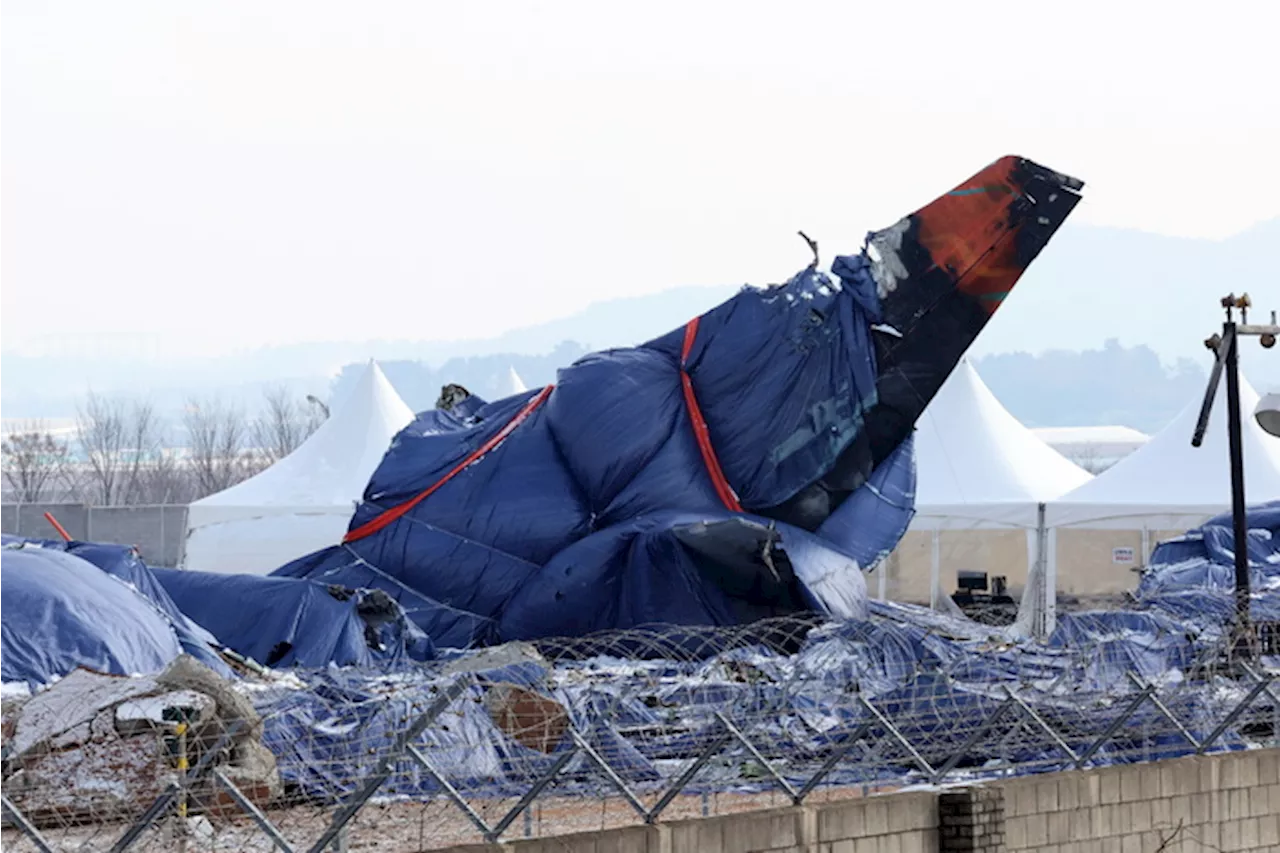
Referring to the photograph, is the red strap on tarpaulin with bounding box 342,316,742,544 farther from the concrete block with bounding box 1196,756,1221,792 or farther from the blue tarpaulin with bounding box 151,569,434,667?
the concrete block with bounding box 1196,756,1221,792

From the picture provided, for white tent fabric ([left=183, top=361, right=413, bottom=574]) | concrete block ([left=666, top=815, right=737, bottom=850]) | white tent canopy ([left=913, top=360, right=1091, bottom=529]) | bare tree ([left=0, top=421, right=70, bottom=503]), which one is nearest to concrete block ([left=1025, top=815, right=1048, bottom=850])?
concrete block ([left=666, top=815, right=737, bottom=850])

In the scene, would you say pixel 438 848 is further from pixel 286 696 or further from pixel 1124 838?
pixel 1124 838

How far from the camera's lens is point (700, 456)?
22.7 metres

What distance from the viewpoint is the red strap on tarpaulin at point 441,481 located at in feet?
75.8

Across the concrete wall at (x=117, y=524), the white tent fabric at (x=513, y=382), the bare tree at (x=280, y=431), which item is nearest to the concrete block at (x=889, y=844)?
the concrete wall at (x=117, y=524)

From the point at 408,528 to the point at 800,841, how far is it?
1209 centimetres

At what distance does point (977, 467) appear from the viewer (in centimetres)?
3506

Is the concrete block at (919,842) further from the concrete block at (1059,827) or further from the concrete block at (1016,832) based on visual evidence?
Result: the concrete block at (1059,827)

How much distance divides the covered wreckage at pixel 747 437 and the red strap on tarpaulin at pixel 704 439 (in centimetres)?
2

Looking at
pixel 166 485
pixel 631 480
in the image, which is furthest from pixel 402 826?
pixel 166 485

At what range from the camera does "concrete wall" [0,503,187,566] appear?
46.3 meters

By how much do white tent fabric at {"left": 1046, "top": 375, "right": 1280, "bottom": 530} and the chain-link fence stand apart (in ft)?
51.4

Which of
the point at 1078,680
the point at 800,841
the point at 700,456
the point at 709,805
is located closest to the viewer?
the point at 800,841

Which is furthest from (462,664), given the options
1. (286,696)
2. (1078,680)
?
(1078,680)
